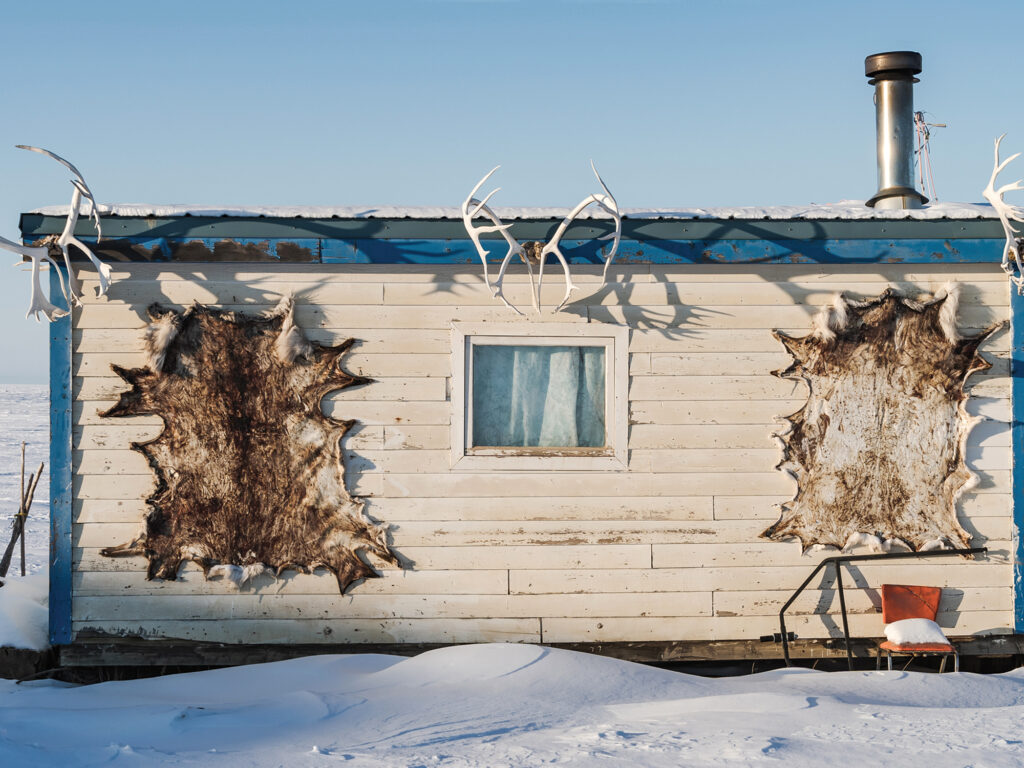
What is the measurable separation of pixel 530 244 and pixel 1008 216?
316 centimetres

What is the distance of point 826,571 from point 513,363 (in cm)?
253

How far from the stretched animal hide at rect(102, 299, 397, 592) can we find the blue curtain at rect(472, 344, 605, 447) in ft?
2.64

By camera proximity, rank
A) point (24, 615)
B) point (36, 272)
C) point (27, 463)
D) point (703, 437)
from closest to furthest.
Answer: point (36, 272) → point (703, 437) → point (24, 615) → point (27, 463)

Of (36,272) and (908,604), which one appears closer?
(36,272)

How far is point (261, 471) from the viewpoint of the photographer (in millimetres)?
5918

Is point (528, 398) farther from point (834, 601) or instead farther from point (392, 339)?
point (834, 601)

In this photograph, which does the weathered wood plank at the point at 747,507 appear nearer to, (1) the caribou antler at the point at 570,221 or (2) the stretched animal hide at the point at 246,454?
(1) the caribou antler at the point at 570,221

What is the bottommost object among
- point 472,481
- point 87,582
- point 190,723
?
point 190,723

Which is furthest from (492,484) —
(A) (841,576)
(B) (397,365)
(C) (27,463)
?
(C) (27,463)

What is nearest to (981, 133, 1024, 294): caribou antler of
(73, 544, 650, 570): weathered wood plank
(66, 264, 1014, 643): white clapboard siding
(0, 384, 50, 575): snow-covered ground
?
(66, 264, 1014, 643): white clapboard siding

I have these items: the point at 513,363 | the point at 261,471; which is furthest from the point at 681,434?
the point at 261,471

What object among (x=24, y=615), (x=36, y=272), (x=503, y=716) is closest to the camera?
(x=503, y=716)

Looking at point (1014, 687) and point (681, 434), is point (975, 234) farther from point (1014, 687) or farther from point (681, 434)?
point (1014, 687)

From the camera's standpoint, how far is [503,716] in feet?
15.1
